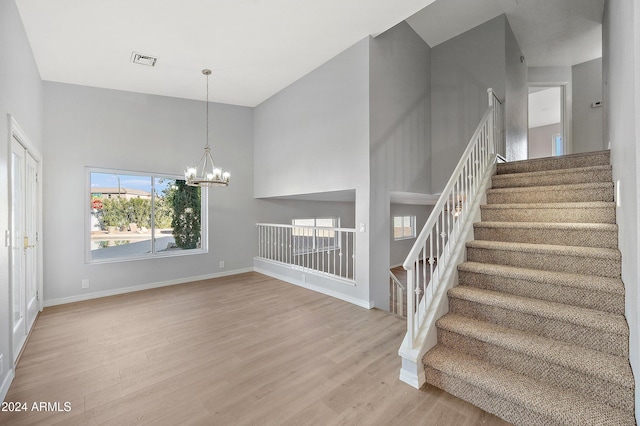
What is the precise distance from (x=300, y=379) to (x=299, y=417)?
40 cm

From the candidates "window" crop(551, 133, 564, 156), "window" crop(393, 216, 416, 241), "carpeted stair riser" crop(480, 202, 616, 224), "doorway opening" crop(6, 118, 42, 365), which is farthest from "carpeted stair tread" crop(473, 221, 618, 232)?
"window" crop(551, 133, 564, 156)

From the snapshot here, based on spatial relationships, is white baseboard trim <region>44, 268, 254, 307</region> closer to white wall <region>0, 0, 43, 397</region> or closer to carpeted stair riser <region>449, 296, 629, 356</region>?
white wall <region>0, 0, 43, 397</region>

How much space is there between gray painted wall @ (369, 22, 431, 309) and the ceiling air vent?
3.04m

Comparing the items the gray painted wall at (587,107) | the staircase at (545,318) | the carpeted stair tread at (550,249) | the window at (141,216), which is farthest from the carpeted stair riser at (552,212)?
the gray painted wall at (587,107)

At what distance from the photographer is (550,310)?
6.15 ft

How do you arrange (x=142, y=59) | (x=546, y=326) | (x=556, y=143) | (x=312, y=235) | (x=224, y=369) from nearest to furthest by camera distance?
(x=546, y=326) < (x=224, y=369) < (x=142, y=59) < (x=312, y=235) < (x=556, y=143)

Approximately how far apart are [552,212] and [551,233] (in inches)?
13.0

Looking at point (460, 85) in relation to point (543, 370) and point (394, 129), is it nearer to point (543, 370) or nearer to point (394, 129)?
point (394, 129)

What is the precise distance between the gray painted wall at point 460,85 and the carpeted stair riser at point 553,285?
299cm

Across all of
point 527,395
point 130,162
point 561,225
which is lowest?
point 527,395

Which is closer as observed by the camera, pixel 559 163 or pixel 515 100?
pixel 559 163

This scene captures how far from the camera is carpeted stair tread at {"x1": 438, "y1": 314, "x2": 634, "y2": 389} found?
153cm

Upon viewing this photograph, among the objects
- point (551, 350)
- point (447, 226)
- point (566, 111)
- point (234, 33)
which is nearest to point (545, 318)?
point (551, 350)

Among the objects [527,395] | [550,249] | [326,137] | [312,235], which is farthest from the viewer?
[312,235]
